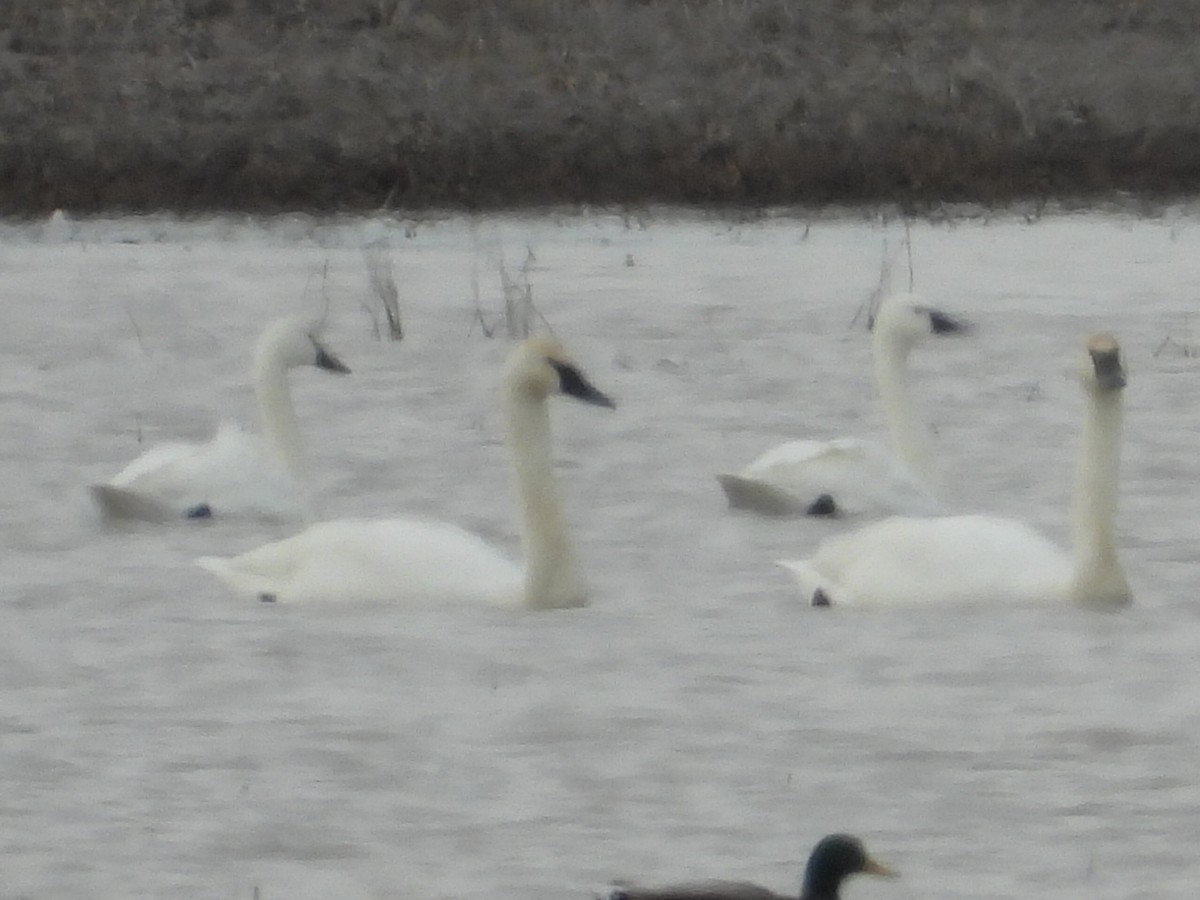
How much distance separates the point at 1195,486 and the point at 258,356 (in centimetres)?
274

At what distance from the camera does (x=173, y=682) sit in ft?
21.7

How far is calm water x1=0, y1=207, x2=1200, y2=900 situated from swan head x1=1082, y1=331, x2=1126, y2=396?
0.49 metres

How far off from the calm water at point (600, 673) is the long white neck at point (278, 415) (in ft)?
0.90

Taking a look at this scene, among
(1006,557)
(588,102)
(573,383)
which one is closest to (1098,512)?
(1006,557)

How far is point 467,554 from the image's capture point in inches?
295

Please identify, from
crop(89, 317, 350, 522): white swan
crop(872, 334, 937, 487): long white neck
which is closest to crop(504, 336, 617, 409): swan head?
crop(89, 317, 350, 522): white swan

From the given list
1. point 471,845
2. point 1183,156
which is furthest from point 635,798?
point 1183,156

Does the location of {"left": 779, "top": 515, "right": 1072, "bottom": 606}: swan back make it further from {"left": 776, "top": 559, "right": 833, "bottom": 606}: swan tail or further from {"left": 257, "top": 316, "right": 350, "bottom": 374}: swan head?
{"left": 257, "top": 316, "right": 350, "bottom": 374}: swan head

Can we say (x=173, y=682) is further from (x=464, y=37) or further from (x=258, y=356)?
(x=464, y=37)

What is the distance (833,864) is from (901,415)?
4.87 metres

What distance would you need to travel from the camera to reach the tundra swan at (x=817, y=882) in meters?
4.46

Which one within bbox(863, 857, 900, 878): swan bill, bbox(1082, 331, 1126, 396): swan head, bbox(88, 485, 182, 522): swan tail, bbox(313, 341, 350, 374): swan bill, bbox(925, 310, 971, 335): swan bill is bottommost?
bbox(88, 485, 182, 522): swan tail

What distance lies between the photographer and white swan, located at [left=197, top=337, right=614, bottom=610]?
7.40m

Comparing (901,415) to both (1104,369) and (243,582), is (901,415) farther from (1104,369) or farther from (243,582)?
(243,582)
